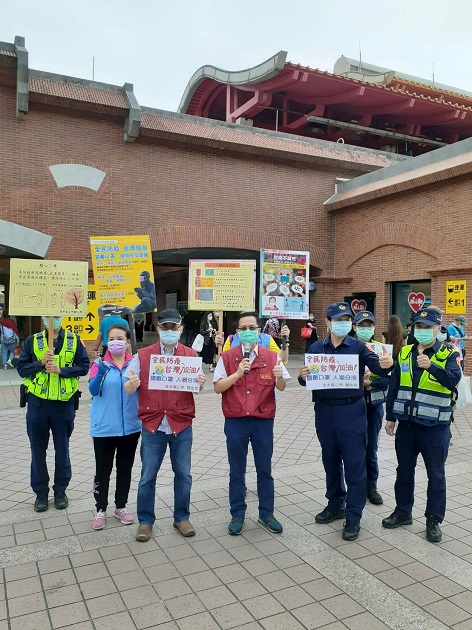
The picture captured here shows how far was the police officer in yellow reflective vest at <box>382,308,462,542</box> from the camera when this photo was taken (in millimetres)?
3955

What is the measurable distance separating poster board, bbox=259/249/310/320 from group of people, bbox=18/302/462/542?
3136 mm

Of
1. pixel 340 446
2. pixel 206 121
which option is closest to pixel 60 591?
pixel 340 446

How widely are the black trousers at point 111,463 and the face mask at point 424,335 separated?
2535 mm

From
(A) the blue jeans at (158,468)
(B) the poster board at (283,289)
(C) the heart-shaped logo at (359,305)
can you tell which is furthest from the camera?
(C) the heart-shaped logo at (359,305)

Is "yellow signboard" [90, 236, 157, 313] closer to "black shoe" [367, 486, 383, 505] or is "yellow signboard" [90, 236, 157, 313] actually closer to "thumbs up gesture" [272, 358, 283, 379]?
"thumbs up gesture" [272, 358, 283, 379]

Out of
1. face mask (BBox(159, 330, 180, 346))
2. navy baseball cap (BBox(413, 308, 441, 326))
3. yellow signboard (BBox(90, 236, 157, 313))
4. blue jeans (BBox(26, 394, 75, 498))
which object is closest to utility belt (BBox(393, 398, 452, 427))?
navy baseball cap (BBox(413, 308, 441, 326))

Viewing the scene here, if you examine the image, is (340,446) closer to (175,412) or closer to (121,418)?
(175,412)

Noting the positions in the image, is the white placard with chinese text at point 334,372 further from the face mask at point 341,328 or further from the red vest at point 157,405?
the red vest at point 157,405

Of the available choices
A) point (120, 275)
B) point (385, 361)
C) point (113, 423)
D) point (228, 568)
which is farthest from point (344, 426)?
point (120, 275)

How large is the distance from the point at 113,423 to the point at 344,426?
1.94m

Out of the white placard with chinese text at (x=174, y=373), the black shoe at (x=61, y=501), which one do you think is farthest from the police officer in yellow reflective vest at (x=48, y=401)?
the white placard with chinese text at (x=174, y=373)

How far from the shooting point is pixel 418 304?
49.3ft

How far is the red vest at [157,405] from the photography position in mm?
3965

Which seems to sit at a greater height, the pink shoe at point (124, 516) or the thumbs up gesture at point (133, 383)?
the thumbs up gesture at point (133, 383)
